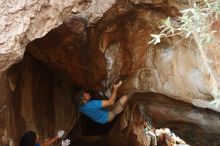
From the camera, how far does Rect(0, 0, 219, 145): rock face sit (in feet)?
15.4

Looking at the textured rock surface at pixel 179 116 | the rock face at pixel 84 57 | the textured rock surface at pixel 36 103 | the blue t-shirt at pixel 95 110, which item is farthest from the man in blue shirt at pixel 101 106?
the textured rock surface at pixel 36 103

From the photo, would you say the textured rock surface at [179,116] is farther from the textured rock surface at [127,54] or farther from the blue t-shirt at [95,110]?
the blue t-shirt at [95,110]

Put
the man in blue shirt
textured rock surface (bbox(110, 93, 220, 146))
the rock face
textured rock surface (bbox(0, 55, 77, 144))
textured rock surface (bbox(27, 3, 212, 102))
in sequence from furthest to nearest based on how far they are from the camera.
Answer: textured rock surface (bbox(110, 93, 220, 146)) < the man in blue shirt < textured rock surface (bbox(0, 55, 77, 144)) < textured rock surface (bbox(27, 3, 212, 102)) < the rock face

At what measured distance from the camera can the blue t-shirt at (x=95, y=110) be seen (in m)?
6.88

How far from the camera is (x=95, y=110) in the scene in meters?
7.06

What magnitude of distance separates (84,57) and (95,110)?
1.11 metres

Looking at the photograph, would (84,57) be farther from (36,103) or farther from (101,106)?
(36,103)

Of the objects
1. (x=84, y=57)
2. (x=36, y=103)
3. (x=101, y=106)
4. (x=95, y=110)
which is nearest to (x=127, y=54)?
(x=84, y=57)

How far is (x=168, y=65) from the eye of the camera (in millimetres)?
6371

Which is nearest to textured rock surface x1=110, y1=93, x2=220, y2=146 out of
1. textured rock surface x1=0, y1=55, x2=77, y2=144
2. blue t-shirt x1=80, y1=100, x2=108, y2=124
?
blue t-shirt x1=80, y1=100, x2=108, y2=124

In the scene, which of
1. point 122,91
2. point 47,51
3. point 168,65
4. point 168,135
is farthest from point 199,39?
point 168,135

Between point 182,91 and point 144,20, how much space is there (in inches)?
51.6

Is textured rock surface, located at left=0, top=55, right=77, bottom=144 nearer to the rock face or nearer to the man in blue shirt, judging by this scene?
the rock face

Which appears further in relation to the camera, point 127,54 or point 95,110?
point 95,110
